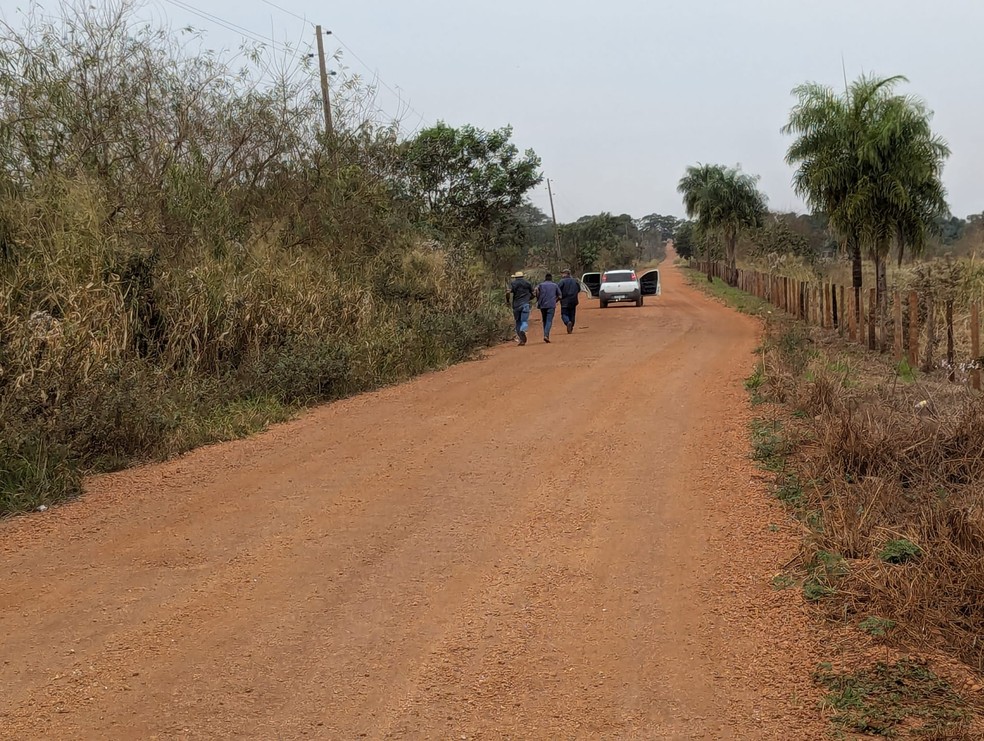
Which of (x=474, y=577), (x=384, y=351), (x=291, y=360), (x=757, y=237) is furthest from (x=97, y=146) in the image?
(x=757, y=237)

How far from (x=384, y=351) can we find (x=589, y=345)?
17.4 ft

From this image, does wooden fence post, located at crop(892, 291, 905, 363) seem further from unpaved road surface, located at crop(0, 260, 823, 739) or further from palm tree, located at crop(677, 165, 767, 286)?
palm tree, located at crop(677, 165, 767, 286)

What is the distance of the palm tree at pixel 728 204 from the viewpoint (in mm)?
49344

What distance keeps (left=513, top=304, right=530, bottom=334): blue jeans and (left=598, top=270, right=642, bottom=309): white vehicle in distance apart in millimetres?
14622

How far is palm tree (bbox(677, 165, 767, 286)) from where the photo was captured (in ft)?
162

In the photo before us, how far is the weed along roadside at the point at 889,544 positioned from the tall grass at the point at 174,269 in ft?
18.5

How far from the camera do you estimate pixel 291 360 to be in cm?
1108

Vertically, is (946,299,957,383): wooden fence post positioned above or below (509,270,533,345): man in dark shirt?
below

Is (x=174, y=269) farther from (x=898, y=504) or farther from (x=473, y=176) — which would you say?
(x=473, y=176)

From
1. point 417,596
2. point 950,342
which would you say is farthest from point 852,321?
point 417,596

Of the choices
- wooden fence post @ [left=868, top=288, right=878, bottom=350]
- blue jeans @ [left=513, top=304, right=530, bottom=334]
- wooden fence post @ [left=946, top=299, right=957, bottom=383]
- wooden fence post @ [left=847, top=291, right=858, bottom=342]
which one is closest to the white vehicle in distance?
blue jeans @ [left=513, top=304, right=530, bottom=334]

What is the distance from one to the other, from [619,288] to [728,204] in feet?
65.6

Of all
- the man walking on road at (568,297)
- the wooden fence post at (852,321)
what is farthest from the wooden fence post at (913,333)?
the man walking on road at (568,297)

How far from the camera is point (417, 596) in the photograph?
4.75 meters
